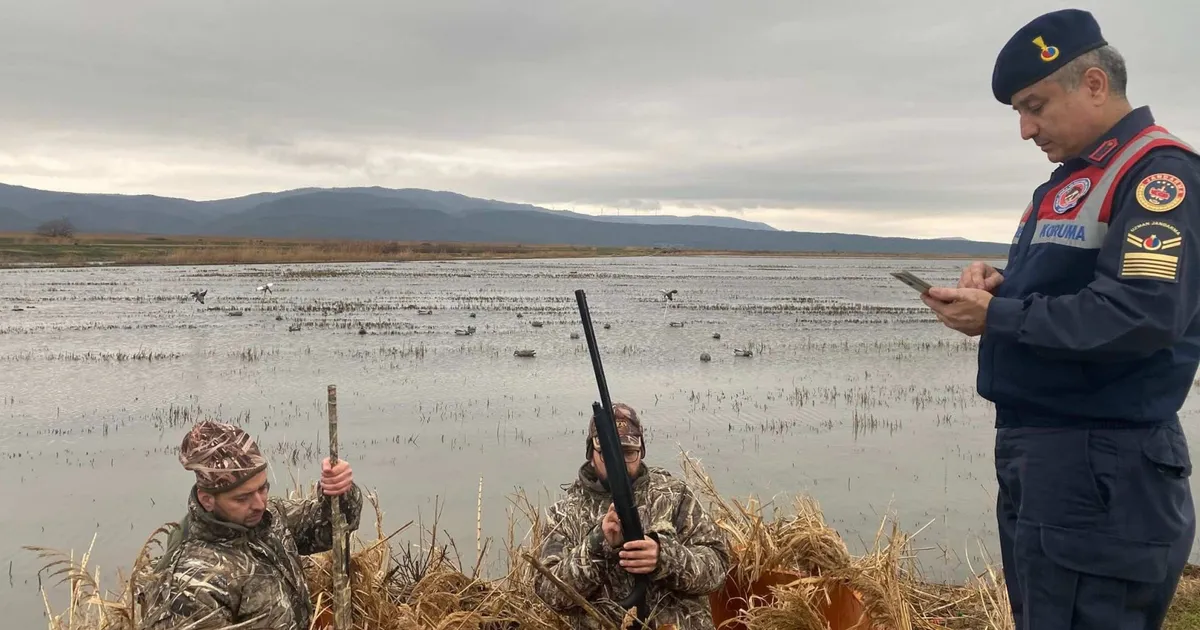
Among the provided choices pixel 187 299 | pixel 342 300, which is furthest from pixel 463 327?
pixel 187 299

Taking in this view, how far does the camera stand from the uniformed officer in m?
2.07

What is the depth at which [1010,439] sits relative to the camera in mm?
2438

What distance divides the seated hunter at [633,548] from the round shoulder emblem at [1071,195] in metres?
1.94

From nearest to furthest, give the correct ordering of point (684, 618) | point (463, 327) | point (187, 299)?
1. point (684, 618)
2. point (463, 327)
3. point (187, 299)

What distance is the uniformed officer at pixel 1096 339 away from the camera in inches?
Result: 81.5

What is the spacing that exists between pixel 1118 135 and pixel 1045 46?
1.04ft

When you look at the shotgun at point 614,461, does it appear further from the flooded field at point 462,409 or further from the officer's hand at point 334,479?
the flooded field at point 462,409

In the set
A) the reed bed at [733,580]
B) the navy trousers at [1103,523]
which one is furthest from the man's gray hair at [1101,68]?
the reed bed at [733,580]

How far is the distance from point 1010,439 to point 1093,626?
533 millimetres

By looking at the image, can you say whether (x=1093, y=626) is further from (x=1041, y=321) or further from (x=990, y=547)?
(x=990, y=547)

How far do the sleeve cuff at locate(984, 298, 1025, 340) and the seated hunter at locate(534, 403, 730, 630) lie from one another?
1.73m

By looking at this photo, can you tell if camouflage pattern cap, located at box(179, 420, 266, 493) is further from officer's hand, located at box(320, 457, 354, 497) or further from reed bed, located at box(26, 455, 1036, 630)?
reed bed, located at box(26, 455, 1036, 630)

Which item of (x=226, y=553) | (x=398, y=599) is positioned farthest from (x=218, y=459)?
(x=398, y=599)

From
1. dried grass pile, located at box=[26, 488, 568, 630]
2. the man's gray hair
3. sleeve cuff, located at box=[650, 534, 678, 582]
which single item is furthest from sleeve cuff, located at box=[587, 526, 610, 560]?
the man's gray hair
